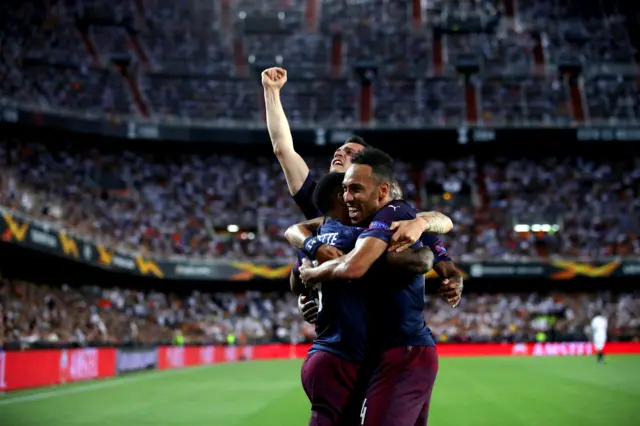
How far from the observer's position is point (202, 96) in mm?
46031

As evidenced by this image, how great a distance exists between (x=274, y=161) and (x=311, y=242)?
42223 mm

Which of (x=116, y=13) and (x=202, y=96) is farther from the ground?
(x=116, y=13)

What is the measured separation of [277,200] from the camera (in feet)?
144

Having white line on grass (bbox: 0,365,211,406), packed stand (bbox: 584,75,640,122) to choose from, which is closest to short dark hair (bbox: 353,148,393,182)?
white line on grass (bbox: 0,365,211,406)

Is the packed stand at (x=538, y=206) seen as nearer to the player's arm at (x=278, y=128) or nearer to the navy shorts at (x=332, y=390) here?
the player's arm at (x=278, y=128)

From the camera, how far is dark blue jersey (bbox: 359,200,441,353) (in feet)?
14.8

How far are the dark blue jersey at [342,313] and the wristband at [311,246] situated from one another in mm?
48

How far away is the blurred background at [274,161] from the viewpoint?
35.2 metres

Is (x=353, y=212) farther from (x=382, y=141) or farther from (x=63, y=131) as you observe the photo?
(x=382, y=141)

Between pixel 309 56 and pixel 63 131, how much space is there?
1676cm

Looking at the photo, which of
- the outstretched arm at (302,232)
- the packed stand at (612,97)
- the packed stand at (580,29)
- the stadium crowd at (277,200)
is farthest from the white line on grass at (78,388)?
the packed stand at (580,29)

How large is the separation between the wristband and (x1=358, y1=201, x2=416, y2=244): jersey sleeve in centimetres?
31

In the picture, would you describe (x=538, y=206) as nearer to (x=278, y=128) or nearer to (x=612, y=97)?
(x=612, y=97)

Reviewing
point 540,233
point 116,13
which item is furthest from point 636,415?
point 116,13
